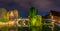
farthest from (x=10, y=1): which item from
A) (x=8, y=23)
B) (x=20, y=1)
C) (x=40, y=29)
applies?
(x=40, y=29)

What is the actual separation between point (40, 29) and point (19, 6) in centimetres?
Result: 41

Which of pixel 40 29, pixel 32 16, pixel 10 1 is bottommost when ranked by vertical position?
pixel 40 29

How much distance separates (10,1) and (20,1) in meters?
0.13

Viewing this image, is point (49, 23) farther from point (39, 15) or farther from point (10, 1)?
point (10, 1)

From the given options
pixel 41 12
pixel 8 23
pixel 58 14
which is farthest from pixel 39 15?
pixel 8 23

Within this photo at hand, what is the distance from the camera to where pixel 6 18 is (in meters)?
2.57

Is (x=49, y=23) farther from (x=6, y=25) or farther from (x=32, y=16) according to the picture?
(x=6, y=25)

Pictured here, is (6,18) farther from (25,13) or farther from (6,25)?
(25,13)

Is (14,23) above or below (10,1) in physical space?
below

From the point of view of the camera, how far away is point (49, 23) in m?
2.57

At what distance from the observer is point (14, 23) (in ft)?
8.45

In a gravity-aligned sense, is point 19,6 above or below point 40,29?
above

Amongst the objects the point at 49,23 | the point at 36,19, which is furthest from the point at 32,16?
the point at 49,23

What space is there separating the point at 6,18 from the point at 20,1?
29 centimetres
